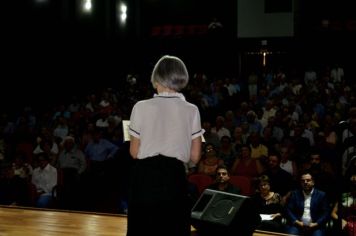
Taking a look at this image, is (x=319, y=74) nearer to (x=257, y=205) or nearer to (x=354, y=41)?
(x=354, y=41)

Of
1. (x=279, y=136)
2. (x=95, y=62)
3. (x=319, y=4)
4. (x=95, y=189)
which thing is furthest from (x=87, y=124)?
(x=319, y=4)

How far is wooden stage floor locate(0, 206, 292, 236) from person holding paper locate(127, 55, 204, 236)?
140cm

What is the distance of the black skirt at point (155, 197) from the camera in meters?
2.12

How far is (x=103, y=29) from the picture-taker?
14727 millimetres

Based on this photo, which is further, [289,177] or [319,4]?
[319,4]

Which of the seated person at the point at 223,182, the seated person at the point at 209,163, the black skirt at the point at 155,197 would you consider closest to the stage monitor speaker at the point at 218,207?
the black skirt at the point at 155,197

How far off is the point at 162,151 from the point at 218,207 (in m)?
0.92

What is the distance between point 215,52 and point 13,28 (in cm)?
595

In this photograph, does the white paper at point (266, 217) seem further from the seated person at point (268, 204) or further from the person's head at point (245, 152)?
the person's head at point (245, 152)

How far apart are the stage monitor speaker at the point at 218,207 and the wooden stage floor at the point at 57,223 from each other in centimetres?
50

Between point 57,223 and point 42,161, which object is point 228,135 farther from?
point 57,223

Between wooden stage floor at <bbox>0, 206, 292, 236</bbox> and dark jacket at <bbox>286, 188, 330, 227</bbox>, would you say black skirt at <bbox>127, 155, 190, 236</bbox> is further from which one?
dark jacket at <bbox>286, 188, 330, 227</bbox>

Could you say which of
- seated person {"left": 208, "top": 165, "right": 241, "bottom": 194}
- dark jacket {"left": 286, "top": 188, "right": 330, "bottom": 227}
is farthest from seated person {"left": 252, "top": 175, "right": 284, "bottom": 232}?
seated person {"left": 208, "top": 165, "right": 241, "bottom": 194}

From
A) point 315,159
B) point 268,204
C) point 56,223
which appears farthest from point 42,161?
point 315,159
